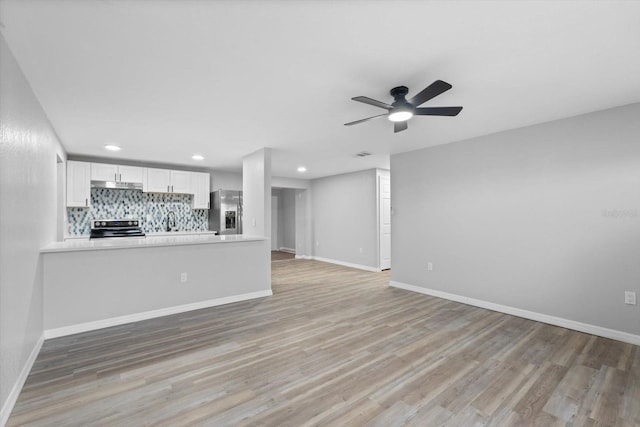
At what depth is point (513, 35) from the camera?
172 cm

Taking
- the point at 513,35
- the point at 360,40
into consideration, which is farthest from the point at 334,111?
the point at 513,35

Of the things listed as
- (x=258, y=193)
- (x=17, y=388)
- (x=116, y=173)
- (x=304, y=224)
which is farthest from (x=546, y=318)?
(x=116, y=173)

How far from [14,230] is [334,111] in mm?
2698

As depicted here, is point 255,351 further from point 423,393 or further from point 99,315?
point 99,315

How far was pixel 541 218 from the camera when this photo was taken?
3.35 metres

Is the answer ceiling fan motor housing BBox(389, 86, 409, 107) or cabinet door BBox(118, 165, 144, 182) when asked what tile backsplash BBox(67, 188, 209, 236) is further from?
ceiling fan motor housing BBox(389, 86, 409, 107)

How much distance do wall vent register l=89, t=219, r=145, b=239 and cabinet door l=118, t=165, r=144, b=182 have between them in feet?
2.77

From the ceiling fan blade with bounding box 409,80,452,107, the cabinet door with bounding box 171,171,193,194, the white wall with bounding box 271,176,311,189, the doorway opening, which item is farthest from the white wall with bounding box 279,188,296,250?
the ceiling fan blade with bounding box 409,80,452,107

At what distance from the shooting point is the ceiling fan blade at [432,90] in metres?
1.91

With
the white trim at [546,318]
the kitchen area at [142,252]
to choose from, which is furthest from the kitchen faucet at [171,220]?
the white trim at [546,318]

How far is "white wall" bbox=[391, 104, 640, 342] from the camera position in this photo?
9.31 feet

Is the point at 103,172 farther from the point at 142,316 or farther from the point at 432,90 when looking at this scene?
the point at 432,90

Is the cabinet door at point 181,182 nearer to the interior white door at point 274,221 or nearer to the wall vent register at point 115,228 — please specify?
the wall vent register at point 115,228

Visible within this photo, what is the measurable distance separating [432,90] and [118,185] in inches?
222
